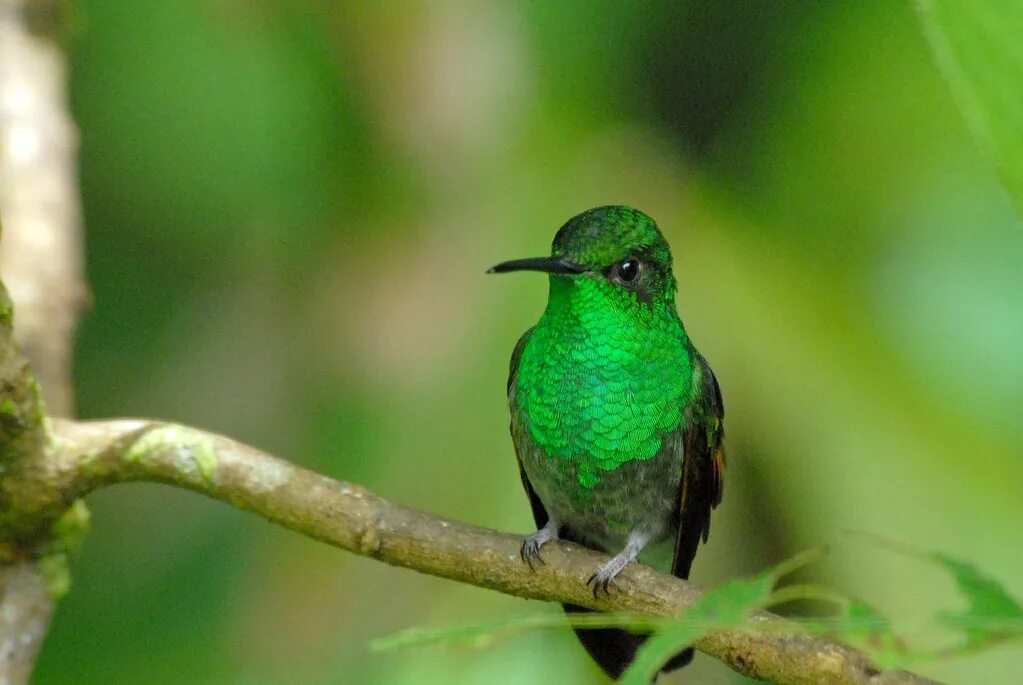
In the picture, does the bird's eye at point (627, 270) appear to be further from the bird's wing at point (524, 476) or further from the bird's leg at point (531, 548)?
the bird's leg at point (531, 548)

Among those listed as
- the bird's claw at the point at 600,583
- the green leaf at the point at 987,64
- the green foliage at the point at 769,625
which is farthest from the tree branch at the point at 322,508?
the green leaf at the point at 987,64

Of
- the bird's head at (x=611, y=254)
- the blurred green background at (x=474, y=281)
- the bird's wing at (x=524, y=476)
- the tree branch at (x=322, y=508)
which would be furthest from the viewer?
the blurred green background at (x=474, y=281)

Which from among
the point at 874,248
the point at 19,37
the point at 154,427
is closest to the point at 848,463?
the point at 874,248

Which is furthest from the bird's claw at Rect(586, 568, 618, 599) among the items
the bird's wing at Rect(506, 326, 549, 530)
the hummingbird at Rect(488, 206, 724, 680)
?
the bird's wing at Rect(506, 326, 549, 530)

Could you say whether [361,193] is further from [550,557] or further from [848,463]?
[550,557]

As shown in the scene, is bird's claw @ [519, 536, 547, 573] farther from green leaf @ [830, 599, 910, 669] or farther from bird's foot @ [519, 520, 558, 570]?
green leaf @ [830, 599, 910, 669]
